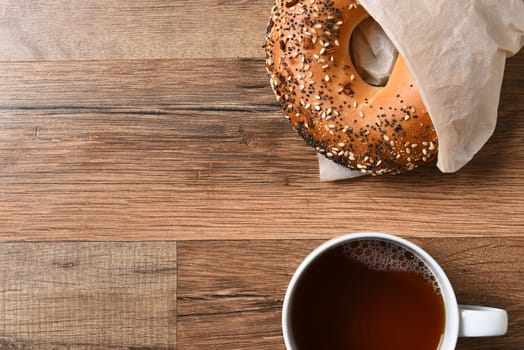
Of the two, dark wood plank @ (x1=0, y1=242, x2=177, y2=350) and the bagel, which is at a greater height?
the bagel

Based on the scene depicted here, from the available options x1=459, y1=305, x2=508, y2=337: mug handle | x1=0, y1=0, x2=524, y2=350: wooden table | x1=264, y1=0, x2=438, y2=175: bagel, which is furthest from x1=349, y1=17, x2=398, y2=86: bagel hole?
x1=459, y1=305, x2=508, y2=337: mug handle

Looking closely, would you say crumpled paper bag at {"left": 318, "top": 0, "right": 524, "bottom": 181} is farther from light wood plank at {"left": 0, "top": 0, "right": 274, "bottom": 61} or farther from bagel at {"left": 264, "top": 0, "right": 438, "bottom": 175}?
light wood plank at {"left": 0, "top": 0, "right": 274, "bottom": 61}

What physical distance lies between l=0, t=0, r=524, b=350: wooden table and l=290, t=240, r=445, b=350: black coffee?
99 millimetres

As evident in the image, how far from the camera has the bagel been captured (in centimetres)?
94

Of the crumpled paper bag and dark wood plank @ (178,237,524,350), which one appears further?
dark wood plank @ (178,237,524,350)

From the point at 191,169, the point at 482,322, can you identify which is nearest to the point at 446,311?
the point at 482,322

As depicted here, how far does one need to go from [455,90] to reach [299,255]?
0.94 ft

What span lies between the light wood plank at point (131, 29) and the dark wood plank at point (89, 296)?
255 millimetres

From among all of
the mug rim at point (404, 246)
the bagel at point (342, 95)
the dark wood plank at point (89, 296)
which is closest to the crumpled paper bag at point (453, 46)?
the bagel at point (342, 95)

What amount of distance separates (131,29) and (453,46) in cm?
42

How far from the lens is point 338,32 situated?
94 centimetres

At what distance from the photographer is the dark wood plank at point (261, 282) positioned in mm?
1020

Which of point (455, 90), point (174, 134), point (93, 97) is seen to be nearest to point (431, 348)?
point (455, 90)

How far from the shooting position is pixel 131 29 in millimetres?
1057
